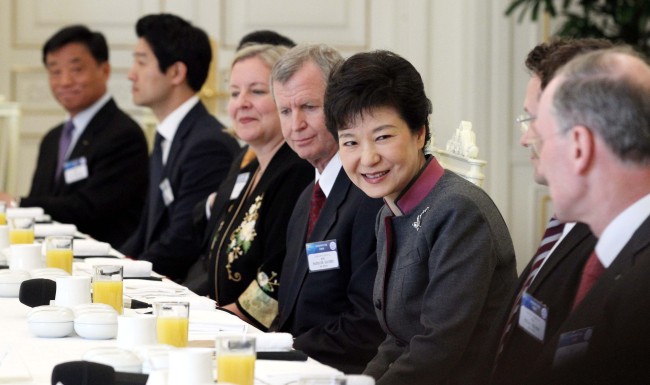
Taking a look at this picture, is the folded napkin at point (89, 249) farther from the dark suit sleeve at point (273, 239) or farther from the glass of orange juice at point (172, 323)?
the glass of orange juice at point (172, 323)

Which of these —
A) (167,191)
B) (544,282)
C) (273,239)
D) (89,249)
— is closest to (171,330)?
(544,282)

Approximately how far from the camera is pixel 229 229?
3807 mm

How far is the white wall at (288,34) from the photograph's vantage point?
6645mm

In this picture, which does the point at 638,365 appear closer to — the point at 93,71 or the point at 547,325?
the point at 547,325

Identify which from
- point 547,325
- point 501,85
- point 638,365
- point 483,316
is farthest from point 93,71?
point 638,365

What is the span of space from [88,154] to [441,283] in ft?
12.2

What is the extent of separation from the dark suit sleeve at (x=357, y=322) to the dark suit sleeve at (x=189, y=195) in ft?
5.81

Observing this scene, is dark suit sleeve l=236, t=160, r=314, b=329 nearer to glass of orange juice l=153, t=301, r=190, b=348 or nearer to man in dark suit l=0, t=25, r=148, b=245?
glass of orange juice l=153, t=301, r=190, b=348

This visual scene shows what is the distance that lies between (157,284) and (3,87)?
4.45 metres

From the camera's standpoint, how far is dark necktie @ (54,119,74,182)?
601cm

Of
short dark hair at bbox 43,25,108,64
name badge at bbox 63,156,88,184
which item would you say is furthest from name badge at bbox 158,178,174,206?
short dark hair at bbox 43,25,108,64

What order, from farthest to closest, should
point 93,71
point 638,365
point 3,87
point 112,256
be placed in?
point 3,87 < point 93,71 < point 112,256 < point 638,365

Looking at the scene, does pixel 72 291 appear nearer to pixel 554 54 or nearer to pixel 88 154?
pixel 554 54

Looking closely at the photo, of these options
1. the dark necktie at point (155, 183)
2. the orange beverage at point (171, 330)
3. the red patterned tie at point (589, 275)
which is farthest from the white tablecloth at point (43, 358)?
the dark necktie at point (155, 183)
